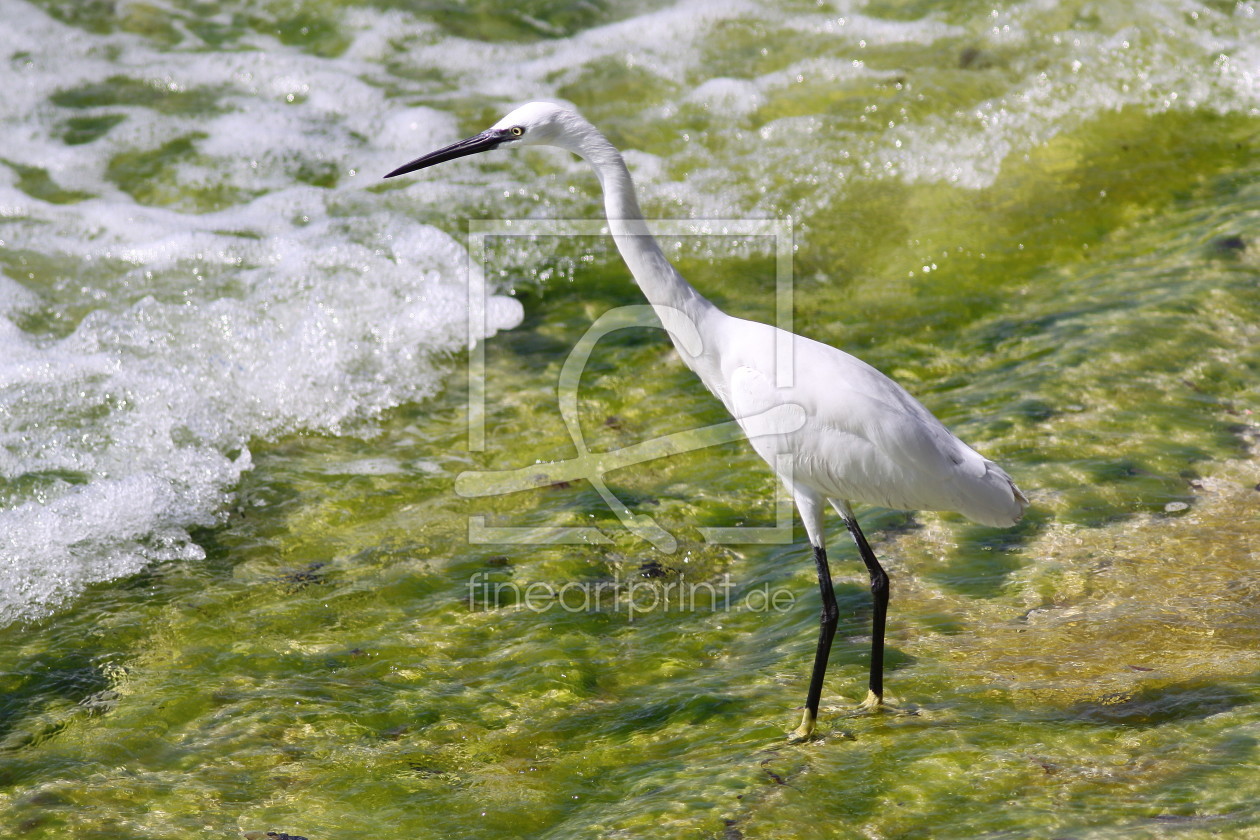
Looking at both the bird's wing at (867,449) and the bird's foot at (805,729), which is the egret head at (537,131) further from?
the bird's foot at (805,729)

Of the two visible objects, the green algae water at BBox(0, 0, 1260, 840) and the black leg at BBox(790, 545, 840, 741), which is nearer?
the green algae water at BBox(0, 0, 1260, 840)

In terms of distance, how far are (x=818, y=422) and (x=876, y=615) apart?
0.61m

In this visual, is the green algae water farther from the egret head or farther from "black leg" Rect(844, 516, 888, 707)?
the egret head

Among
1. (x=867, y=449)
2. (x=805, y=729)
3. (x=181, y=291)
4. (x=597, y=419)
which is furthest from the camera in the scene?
(x=181, y=291)

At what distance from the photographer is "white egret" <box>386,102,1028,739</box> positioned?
11.0ft

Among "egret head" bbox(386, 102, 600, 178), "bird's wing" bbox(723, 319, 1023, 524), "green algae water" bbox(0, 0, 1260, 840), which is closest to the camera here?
"green algae water" bbox(0, 0, 1260, 840)

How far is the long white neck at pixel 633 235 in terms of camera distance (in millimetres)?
3596

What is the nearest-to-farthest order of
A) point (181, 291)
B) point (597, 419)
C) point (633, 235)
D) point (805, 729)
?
point (805, 729)
point (633, 235)
point (597, 419)
point (181, 291)

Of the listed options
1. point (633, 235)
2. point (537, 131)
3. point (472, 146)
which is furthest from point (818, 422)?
point (472, 146)

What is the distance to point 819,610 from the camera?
12.9 feet

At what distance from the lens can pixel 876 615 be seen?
3.38m

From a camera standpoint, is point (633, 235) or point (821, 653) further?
point (633, 235)

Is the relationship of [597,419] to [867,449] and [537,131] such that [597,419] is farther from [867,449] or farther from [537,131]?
[867,449]

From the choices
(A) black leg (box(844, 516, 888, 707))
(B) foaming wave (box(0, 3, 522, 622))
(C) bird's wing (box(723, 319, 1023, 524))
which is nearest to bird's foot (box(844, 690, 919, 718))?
(A) black leg (box(844, 516, 888, 707))
